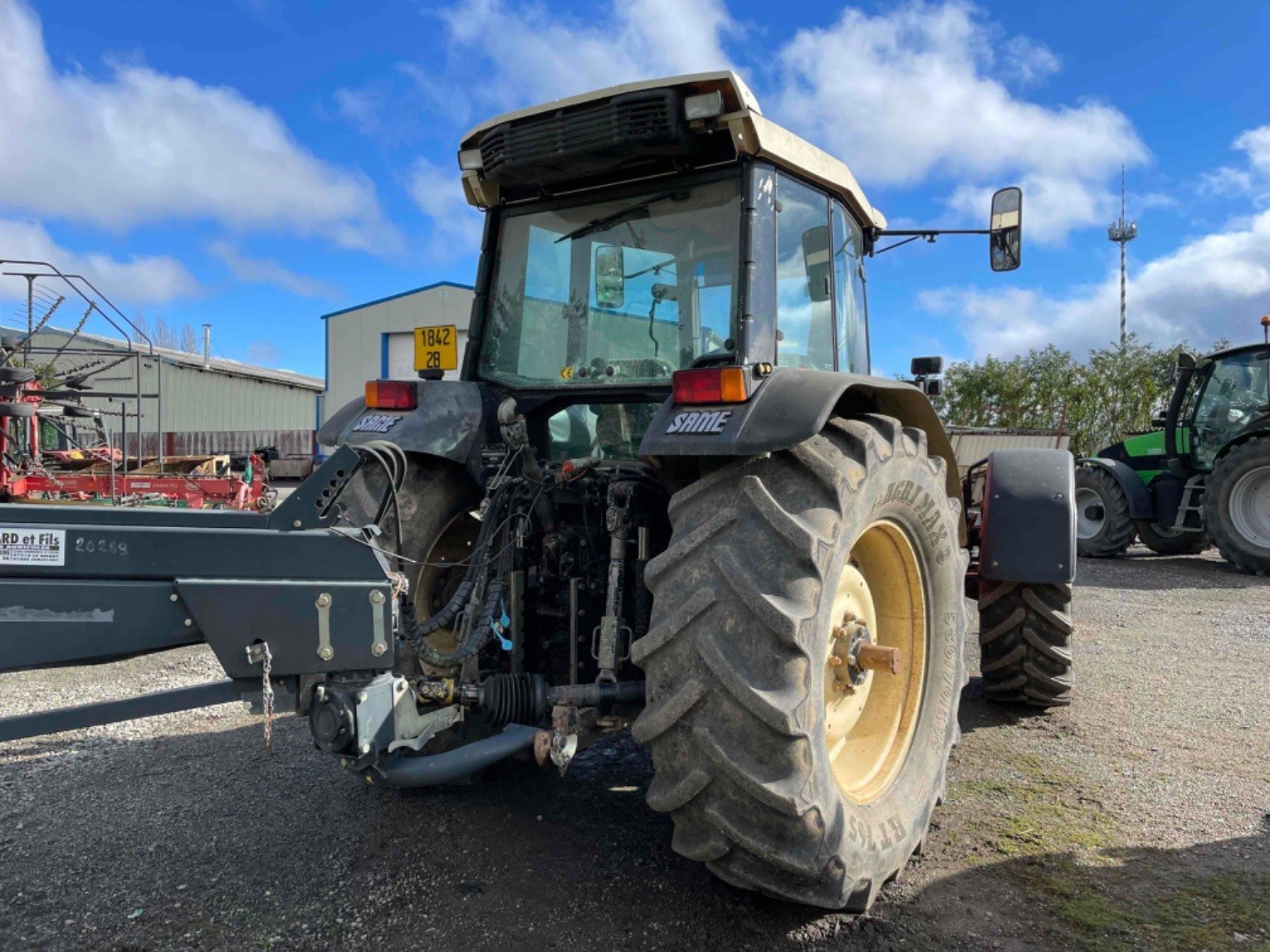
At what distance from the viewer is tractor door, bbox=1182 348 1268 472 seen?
395 inches

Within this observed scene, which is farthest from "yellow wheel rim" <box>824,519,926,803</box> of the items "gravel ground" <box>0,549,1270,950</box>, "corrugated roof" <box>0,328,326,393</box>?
"corrugated roof" <box>0,328,326,393</box>

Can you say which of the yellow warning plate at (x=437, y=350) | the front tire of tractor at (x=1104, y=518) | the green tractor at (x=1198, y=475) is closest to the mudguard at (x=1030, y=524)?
the yellow warning plate at (x=437, y=350)

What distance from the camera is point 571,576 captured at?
314 centimetres

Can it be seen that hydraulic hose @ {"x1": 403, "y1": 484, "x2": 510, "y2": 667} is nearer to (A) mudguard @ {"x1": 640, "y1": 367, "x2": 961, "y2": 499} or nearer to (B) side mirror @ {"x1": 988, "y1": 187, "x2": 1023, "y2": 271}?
(A) mudguard @ {"x1": 640, "y1": 367, "x2": 961, "y2": 499}

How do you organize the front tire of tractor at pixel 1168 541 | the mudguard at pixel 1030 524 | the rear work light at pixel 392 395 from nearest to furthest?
the rear work light at pixel 392 395
the mudguard at pixel 1030 524
the front tire of tractor at pixel 1168 541

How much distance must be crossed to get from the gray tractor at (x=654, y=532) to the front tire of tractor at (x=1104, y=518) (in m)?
7.85

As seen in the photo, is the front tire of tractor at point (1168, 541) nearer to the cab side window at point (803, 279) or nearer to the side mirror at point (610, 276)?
the cab side window at point (803, 279)

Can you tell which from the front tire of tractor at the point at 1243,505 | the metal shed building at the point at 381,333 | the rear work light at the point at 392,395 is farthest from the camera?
the metal shed building at the point at 381,333

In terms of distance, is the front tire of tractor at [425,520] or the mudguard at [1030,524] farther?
the mudguard at [1030,524]

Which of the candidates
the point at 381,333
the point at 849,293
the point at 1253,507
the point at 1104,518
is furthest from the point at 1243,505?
the point at 381,333

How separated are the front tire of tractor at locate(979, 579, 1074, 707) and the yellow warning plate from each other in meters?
2.70

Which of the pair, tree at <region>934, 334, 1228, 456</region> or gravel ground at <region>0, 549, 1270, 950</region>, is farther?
tree at <region>934, 334, 1228, 456</region>

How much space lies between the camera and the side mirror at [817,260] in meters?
3.30

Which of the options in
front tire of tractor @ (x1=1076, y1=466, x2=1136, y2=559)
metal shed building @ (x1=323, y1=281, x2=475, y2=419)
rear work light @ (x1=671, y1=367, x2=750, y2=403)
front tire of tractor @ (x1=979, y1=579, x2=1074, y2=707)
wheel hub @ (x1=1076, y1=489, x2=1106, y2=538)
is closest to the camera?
rear work light @ (x1=671, y1=367, x2=750, y2=403)
